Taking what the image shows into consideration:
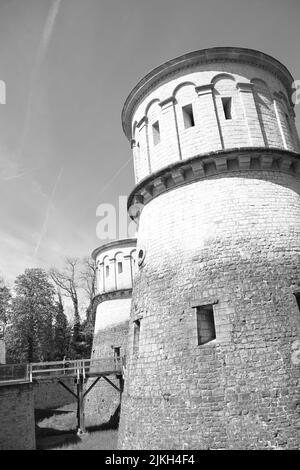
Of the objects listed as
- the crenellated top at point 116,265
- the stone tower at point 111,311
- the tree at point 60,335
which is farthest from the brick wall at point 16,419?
→ the tree at point 60,335

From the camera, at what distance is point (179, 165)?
33.0 feet

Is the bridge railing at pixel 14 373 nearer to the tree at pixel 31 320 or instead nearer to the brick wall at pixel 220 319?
the brick wall at pixel 220 319

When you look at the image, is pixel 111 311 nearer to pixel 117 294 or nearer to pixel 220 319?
pixel 117 294

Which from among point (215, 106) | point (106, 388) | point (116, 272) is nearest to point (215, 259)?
point (215, 106)

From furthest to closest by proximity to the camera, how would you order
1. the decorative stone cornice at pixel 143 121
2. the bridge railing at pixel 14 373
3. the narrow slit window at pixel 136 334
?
the bridge railing at pixel 14 373 → the decorative stone cornice at pixel 143 121 → the narrow slit window at pixel 136 334

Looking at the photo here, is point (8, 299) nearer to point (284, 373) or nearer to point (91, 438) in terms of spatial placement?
point (91, 438)

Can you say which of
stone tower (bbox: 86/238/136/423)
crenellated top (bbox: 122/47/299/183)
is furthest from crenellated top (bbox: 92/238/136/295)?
crenellated top (bbox: 122/47/299/183)

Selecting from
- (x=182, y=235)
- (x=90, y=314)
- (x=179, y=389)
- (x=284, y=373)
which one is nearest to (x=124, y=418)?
(x=179, y=389)

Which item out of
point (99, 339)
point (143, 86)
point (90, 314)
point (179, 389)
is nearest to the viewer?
point (179, 389)

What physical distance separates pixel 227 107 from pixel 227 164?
2474 mm

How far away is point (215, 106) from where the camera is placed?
10.7m

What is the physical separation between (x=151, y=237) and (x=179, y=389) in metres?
4.49

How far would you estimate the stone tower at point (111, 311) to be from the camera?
1980cm

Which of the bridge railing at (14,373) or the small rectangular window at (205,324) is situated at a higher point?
the small rectangular window at (205,324)
